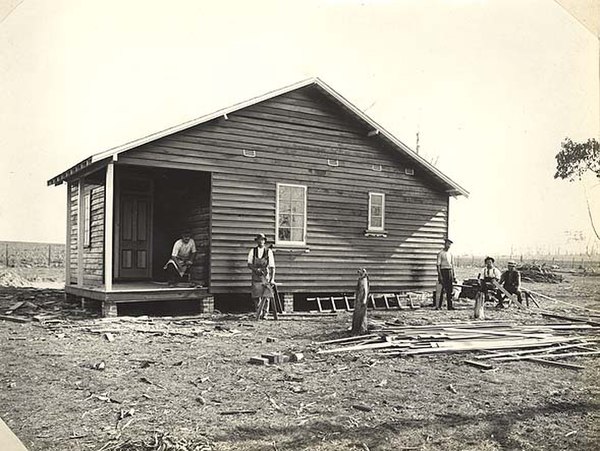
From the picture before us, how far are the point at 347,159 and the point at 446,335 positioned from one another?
6.62 metres

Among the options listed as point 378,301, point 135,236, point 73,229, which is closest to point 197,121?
point 135,236

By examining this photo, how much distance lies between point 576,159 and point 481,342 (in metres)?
4.68

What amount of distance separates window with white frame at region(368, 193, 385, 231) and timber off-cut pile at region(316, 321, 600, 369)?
16.7ft

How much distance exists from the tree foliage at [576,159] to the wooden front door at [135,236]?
451 inches

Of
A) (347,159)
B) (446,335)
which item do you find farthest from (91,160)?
(446,335)

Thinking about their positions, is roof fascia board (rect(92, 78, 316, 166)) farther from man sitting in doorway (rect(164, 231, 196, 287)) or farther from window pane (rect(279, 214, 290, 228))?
man sitting in doorway (rect(164, 231, 196, 287))

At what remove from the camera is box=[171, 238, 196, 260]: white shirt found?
46.1 ft

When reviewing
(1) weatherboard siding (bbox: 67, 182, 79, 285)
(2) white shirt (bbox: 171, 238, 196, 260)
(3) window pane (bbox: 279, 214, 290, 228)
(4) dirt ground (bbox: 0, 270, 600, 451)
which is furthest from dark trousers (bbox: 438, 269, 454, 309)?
(1) weatherboard siding (bbox: 67, 182, 79, 285)

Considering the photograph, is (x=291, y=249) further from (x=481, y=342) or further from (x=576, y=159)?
(x=576, y=159)

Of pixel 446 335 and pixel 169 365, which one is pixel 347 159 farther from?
pixel 169 365

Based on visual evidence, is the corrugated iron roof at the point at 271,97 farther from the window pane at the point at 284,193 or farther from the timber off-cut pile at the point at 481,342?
the timber off-cut pile at the point at 481,342

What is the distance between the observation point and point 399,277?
53.4ft

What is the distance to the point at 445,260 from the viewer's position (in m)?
16.1

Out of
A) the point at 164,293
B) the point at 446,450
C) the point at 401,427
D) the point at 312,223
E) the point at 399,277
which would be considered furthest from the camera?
the point at 399,277
